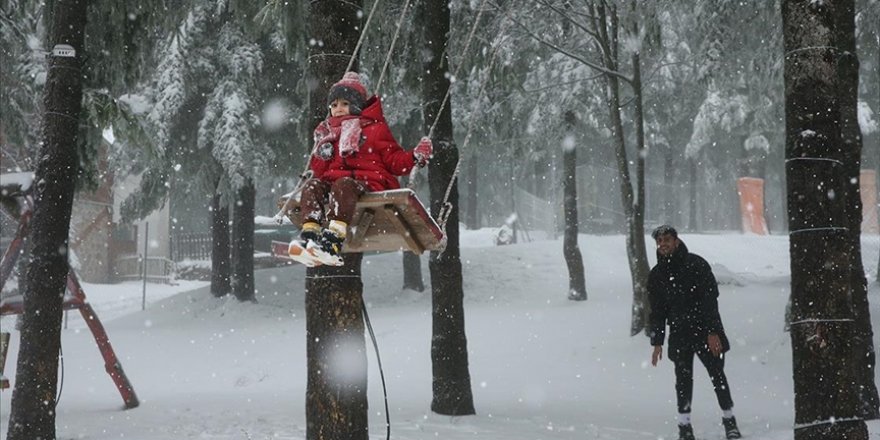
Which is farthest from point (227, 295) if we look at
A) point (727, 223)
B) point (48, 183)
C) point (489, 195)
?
point (489, 195)

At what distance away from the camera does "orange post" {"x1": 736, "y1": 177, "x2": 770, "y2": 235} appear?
29036 millimetres

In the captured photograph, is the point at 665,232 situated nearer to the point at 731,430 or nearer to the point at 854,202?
the point at 731,430

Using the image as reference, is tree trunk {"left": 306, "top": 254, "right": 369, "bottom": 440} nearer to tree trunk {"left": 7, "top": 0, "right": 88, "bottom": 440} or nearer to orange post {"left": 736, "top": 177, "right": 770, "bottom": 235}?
tree trunk {"left": 7, "top": 0, "right": 88, "bottom": 440}

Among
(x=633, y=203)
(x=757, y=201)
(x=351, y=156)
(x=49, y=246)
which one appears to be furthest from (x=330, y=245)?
(x=757, y=201)

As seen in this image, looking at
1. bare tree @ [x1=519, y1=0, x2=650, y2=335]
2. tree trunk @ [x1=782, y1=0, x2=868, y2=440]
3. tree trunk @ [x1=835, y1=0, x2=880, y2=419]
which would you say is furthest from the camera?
bare tree @ [x1=519, y1=0, x2=650, y2=335]

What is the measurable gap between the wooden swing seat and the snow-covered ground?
307cm

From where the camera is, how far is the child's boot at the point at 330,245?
166 inches

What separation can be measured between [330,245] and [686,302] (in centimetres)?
421

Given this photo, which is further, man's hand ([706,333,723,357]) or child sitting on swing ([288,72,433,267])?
man's hand ([706,333,723,357])

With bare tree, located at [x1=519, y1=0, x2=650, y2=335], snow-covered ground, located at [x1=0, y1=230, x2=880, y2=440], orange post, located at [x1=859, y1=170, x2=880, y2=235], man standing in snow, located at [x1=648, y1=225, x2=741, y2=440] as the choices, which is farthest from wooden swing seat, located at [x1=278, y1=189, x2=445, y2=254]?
orange post, located at [x1=859, y1=170, x2=880, y2=235]

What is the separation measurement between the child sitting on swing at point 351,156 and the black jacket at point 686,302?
359 cm

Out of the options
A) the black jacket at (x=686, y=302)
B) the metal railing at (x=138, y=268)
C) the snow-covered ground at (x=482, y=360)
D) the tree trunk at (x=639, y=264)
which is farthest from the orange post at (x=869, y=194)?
the metal railing at (x=138, y=268)

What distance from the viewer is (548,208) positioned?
3266 cm

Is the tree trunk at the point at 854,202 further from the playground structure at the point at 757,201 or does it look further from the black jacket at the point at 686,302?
the playground structure at the point at 757,201
